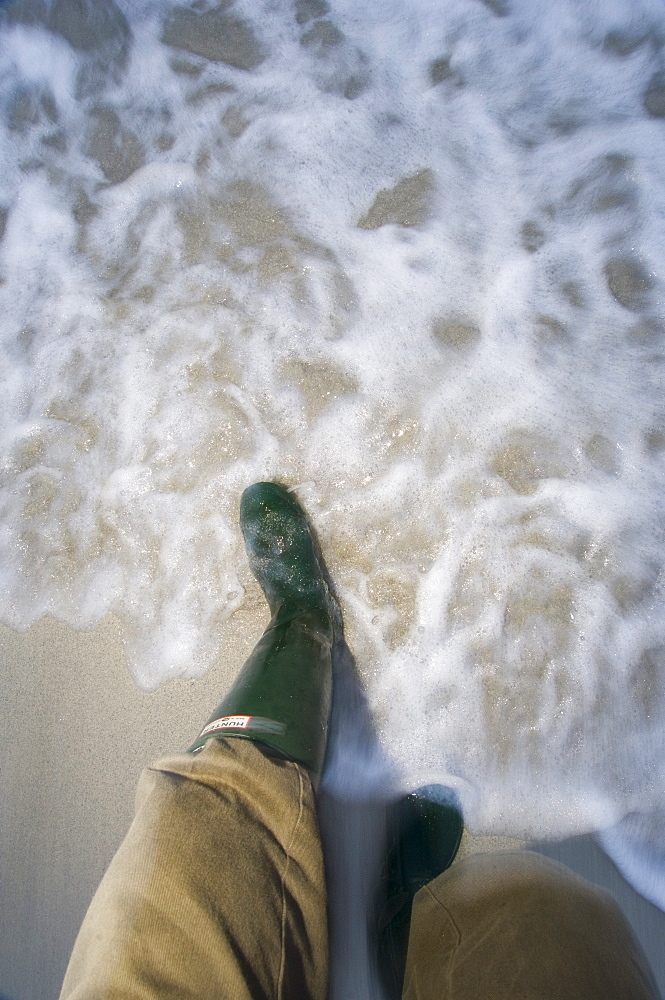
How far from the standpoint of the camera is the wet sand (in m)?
1.72

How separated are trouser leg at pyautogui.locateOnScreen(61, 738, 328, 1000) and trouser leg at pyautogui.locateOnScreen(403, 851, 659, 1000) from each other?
1.11 ft

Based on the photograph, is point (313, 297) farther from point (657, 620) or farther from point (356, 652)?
point (657, 620)

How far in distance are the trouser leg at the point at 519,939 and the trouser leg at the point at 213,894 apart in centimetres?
34

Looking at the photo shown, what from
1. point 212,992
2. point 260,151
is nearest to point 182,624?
point 212,992

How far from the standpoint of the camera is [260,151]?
2195 mm

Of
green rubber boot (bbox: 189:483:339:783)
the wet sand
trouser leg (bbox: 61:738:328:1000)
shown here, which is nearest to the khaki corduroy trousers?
trouser leg (bbox: 61:738:328:1000)

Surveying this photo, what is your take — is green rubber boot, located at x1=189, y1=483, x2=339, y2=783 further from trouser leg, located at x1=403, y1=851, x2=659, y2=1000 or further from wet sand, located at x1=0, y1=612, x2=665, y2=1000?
trouser leg, located at x1=403, y1=851, x2=659, y2=1000

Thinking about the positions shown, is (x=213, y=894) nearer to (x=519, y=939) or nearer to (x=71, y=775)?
(x=519, y=939)

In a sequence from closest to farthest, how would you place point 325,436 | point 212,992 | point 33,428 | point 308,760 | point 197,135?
point 212,992, point 308,760, point 325,436, point 33,428, point 197,135

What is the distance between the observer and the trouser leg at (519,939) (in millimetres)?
1166

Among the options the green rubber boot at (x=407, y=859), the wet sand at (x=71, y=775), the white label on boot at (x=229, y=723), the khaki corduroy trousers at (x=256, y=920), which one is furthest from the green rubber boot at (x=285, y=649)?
the green rubber boot at (x=407, y=859)

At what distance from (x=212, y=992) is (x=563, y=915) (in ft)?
2.65

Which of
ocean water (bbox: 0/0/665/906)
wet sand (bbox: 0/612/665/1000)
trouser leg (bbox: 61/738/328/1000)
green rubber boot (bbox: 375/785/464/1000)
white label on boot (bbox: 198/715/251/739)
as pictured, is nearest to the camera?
trouser leg (bbox: 61/738/328/1000)

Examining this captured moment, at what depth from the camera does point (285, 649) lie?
165cm
